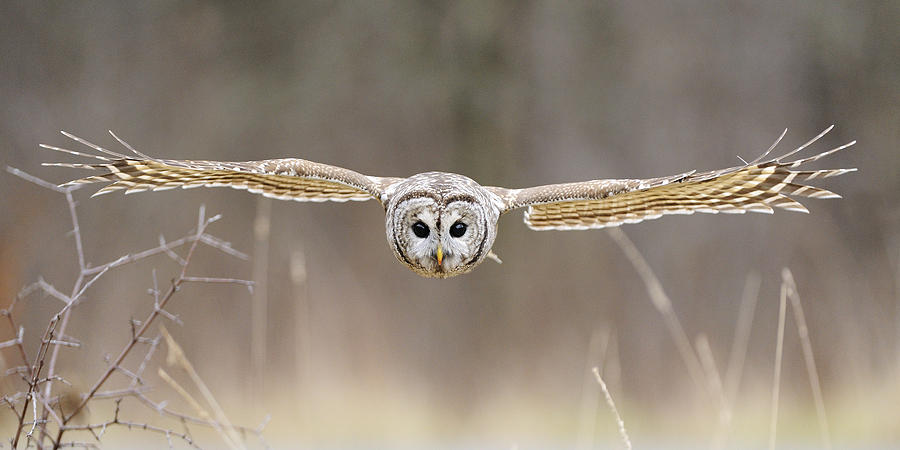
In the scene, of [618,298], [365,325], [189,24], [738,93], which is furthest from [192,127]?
[738,93]

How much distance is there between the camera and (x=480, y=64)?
286 cm

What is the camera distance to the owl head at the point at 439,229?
128 cm

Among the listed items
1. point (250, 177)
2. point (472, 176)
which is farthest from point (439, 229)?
point (472, 176)

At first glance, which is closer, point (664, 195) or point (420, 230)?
point (420, 230)

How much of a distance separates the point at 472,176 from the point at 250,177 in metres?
1.36

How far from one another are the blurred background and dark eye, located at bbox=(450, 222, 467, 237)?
4.90 ft

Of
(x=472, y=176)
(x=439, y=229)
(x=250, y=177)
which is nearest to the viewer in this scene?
(x=439, y=229)

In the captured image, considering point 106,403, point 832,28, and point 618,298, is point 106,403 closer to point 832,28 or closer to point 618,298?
point 618,298

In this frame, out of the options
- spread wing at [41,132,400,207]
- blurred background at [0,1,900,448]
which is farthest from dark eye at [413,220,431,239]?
blurred background at [0,1,900,448]

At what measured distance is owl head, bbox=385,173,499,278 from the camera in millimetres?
1281

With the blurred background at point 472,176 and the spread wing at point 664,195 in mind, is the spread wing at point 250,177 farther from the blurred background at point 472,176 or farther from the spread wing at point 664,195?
the blurred background at point 472,176

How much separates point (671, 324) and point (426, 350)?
0.86 m

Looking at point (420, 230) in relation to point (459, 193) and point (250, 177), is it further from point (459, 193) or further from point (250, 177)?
point (250, 177)

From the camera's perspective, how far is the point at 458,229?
4.35 ft
